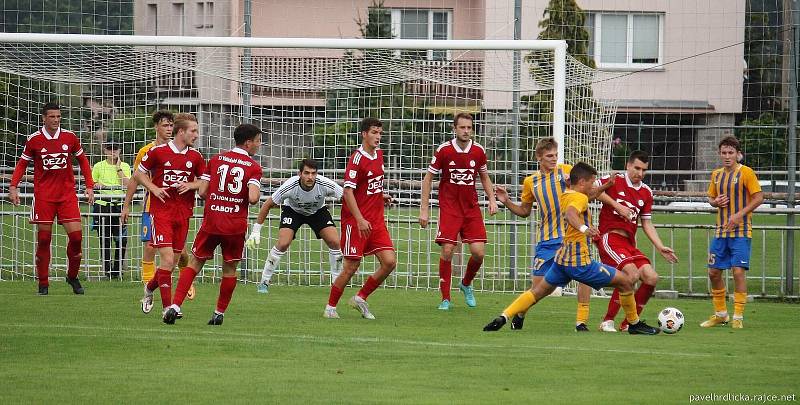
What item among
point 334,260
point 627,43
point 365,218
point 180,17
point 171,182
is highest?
point 180,17

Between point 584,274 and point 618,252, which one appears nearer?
point 584,274

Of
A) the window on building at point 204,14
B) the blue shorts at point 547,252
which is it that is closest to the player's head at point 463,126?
the blue shorts at point 547,252

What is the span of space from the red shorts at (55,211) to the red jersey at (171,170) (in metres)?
2.63

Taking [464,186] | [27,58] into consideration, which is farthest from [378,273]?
[27,58]

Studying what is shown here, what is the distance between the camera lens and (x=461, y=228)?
13680mm

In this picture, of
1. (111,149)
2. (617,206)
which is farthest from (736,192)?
(111,149)

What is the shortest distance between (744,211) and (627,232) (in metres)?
1.41

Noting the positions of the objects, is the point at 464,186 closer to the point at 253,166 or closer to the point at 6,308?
the point at 253,166

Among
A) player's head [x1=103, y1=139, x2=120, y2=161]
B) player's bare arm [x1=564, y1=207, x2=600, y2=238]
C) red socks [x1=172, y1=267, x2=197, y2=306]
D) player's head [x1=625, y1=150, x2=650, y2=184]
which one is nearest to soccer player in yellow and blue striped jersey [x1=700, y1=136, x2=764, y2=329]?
player's head [x1=625, y1=150, x2=650, y2=184]

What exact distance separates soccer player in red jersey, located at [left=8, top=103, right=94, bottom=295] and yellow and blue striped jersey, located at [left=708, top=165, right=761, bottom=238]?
23.6ft

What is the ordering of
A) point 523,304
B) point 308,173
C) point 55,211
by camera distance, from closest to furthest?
point 523,304 < point 55,211 < point 308,173

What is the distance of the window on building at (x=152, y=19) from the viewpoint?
21.9 metres

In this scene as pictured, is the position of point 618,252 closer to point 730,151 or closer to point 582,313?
point 582,313

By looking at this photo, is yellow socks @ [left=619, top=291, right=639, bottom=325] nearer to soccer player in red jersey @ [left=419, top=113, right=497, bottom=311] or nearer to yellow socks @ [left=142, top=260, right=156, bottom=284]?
soccer player in red jersey @ [left=419, top=113, right=497, bottom=311]
